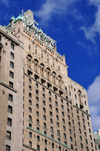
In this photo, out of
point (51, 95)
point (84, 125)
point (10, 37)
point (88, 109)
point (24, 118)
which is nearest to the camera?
point (24, 118)

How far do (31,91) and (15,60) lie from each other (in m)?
10.3

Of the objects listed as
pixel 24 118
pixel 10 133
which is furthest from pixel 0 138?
pixel 24 118

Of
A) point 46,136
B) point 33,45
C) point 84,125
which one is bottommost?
point 46,136

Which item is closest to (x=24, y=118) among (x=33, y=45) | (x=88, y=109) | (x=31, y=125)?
(x=31, y=125)

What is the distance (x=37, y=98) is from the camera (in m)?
85.3

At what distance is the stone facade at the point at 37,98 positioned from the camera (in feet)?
229

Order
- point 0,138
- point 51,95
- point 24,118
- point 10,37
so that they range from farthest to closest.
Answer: point 51,95
point 10,37
point 24,118
point 0,138

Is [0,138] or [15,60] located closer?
[0,138]

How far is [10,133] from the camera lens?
65.6 m

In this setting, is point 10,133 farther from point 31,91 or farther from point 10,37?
point 10,37

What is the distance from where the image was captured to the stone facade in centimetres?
6994

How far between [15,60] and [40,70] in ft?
49.2

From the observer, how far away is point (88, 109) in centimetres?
10800

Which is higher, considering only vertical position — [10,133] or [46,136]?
[46,136]
